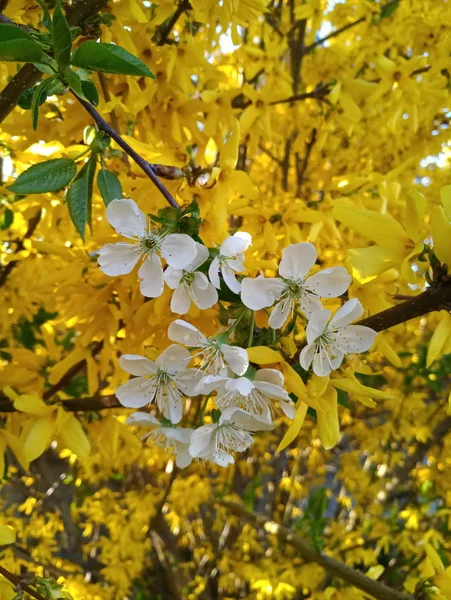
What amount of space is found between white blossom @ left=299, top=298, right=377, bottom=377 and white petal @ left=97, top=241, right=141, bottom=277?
21cm

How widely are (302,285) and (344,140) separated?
6.96ft

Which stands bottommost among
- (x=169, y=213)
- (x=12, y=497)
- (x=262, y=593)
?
(x=12, y=497)

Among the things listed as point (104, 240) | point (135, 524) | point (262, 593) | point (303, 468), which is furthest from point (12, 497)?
point (104, 240)

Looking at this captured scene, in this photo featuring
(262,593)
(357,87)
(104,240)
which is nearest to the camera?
(104,240)

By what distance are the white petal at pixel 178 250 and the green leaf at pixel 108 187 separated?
0.10m

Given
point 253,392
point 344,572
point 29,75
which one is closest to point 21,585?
point 253,392

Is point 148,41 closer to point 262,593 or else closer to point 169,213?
point 169,213

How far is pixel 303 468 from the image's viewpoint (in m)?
3.61

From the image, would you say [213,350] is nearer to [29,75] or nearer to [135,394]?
[135,394]

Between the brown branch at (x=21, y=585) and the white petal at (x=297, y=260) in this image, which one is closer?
the white petal at (x=297, y=260)

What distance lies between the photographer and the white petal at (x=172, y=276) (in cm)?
52

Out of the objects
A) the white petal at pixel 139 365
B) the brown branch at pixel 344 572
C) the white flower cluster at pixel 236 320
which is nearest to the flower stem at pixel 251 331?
the white flower cluster at pixel 236 320

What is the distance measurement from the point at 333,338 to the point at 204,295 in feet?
0.45

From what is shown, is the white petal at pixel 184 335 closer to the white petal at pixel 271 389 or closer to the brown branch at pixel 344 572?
the white petal at pixel 271 389
